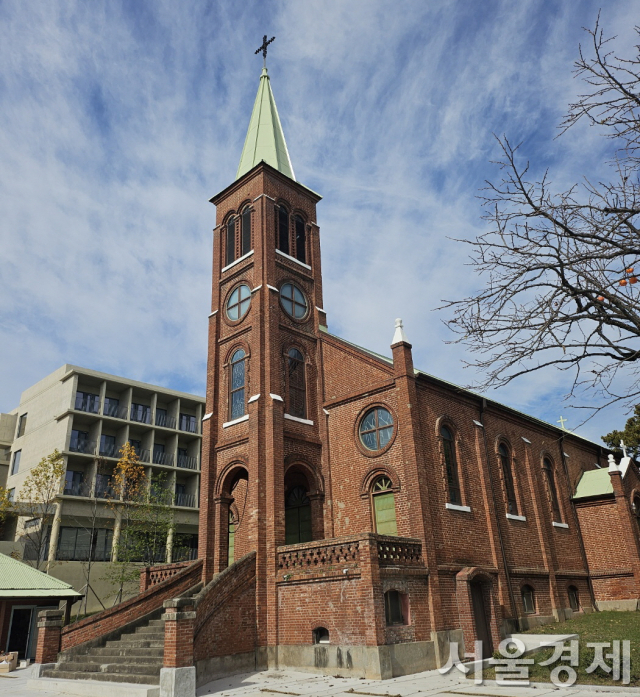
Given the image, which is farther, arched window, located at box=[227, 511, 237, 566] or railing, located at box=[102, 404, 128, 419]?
railing, located at box=[102, 404, 128, 419]

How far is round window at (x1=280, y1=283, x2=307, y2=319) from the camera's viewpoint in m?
22.5

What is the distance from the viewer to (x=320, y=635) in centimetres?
1573

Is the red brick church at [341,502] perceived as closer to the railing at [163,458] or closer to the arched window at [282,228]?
the arched window at [282,228]

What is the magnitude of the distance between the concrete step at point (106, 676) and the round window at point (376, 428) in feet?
30.1

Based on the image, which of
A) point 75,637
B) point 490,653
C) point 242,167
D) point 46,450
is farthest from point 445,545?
point 46,450

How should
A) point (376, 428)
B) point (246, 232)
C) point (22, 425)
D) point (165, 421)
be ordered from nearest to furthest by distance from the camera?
point (376, 428), point (246, 232), point (22, 425), point (165, 421)

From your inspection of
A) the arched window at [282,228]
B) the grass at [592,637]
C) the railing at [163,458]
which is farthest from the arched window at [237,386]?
the railing at [163,458]

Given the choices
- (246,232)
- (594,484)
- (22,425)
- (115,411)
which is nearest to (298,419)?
(246,232)

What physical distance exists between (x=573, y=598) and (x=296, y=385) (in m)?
14.2

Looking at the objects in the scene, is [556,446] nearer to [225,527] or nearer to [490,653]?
[490,653]

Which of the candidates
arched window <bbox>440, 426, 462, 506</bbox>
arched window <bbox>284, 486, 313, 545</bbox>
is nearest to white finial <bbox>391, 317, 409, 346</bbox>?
arched window <bbox>440, 426, 462, 506</bbox>

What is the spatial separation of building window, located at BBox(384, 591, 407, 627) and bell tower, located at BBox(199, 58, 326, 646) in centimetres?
338

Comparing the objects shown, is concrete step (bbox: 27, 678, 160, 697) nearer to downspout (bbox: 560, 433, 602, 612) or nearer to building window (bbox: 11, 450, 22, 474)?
downspout (bbox: 560, 433, 602, 612)

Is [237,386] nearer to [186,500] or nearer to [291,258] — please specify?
[291,258]
